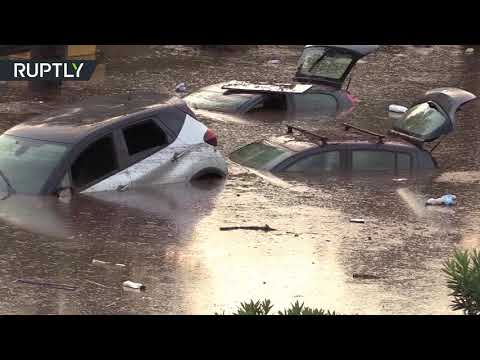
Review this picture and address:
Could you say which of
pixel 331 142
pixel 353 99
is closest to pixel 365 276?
pixel 331 142

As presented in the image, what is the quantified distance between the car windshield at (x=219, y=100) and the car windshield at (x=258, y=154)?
327 centimetres

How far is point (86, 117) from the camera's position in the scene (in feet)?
55.7

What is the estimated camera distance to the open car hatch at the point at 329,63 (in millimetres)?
23703

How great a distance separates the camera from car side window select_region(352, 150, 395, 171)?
18.5m

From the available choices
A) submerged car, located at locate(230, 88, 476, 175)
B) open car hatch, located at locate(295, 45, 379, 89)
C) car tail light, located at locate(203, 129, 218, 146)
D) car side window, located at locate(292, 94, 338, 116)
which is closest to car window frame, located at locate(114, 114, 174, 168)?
car tail light, located at locate(203, 129, 218, 146)

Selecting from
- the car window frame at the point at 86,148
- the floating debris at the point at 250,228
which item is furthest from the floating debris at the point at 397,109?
the floating debris at the point at 250,228

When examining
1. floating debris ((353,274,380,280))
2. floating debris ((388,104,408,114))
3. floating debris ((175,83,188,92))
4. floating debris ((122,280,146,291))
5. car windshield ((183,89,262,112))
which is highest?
floating debris ((353,274,380,280))

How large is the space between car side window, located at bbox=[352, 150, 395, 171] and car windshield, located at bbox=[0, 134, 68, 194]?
15.7 feet

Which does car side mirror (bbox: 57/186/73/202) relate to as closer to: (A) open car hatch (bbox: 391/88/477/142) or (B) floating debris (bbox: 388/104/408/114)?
(A) open car hatch (bbox: 391/88/477/142)

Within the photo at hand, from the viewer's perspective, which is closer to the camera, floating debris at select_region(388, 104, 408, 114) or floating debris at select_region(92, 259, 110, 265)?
floating debris at select_region(92, 259, 110, 265)

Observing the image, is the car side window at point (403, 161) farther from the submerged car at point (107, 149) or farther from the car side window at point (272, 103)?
the car side window at point (272, 103)

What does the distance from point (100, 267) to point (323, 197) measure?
4591 millimetres

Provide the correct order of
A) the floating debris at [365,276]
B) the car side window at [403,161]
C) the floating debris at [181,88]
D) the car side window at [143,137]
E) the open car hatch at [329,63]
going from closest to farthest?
the floating debris at [365,276], the car side window at [143,137], the car side window at [403,161], the open car hatch at [329,63], the floating debris at [181,88]
